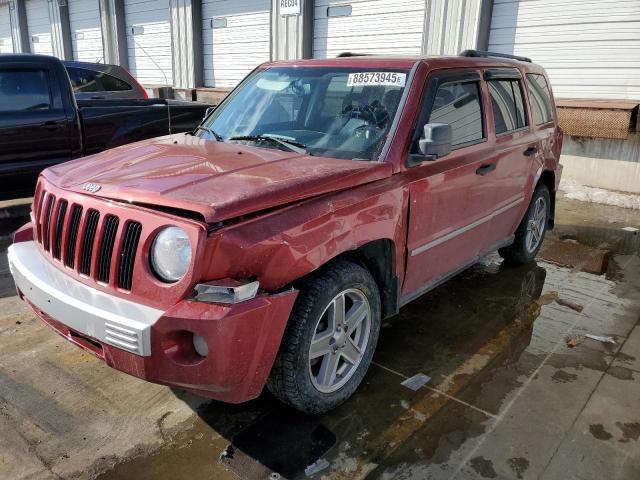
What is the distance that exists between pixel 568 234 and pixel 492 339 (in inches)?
136

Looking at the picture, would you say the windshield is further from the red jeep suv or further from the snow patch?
the snow patch

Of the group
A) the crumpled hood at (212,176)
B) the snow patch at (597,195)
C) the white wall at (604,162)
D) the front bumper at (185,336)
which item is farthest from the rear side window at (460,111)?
the white wall at (604,162)

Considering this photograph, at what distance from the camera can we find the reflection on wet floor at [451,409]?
2604 millimetres

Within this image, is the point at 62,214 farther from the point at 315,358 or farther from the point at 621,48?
the point at 621,48

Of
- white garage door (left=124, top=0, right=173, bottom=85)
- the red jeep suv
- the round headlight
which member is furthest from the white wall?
white garage door (left=124, top=0, right=173, bottom=85)

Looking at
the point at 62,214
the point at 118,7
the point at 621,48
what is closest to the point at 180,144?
the point at 62,214

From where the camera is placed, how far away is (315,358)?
2.95m

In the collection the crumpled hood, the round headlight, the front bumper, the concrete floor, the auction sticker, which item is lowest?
the concrete floor

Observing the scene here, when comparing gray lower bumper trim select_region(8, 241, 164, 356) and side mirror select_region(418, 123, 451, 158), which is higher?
side mirror select_region(418, 123, 451, 158)

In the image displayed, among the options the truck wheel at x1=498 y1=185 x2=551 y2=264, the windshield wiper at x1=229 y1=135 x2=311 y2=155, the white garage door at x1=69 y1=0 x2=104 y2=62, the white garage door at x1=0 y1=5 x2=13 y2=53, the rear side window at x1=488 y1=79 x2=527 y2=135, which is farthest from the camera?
the white garage door at x1=0 y1=5 x2=13 y2=53

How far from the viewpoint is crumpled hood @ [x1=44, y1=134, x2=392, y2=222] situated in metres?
2.37

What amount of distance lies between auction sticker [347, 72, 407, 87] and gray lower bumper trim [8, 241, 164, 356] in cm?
202

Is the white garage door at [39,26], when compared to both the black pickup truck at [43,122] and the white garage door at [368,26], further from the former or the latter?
the black pickup truck at [43,122]

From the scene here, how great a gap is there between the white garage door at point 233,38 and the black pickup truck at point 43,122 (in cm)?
713
